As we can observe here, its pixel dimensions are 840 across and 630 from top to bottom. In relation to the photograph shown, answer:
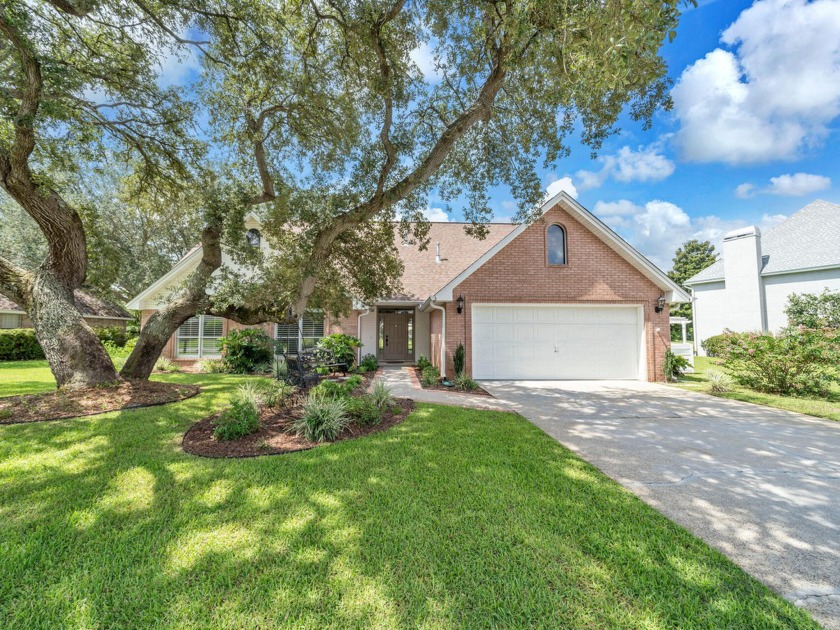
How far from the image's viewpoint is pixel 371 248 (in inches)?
387

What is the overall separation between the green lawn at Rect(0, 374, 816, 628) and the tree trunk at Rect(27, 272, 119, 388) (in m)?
4.02

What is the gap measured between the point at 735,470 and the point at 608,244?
28.2 feet

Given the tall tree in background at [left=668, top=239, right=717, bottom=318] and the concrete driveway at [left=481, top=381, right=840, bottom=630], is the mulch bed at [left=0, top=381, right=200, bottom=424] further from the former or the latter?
the tall tree in background at [left=668, top=239, right=717, bottom=318]

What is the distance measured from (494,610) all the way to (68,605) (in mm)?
2590

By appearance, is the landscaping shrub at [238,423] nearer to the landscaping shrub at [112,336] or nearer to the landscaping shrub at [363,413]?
the landscaping shrub at [363,413]

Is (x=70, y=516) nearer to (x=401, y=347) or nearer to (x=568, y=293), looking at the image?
(x=568, y=293)

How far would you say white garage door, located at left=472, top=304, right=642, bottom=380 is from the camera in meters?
11.3

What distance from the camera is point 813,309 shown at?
53.6 feet

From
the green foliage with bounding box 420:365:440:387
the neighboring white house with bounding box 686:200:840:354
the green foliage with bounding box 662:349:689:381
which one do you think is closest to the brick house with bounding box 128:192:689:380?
the green foliage with bounding box 662:349:689:381

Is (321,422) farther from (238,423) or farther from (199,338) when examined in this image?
(199,338)

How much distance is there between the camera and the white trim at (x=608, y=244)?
428 inches

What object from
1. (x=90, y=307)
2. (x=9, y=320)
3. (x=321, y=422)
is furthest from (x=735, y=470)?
(x=9, y=320)

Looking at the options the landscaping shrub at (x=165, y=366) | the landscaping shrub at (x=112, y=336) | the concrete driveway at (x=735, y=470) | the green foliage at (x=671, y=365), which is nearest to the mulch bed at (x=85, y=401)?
the landscaping shrub at (x=165, y=366)

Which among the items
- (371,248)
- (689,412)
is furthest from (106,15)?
(689,412)
